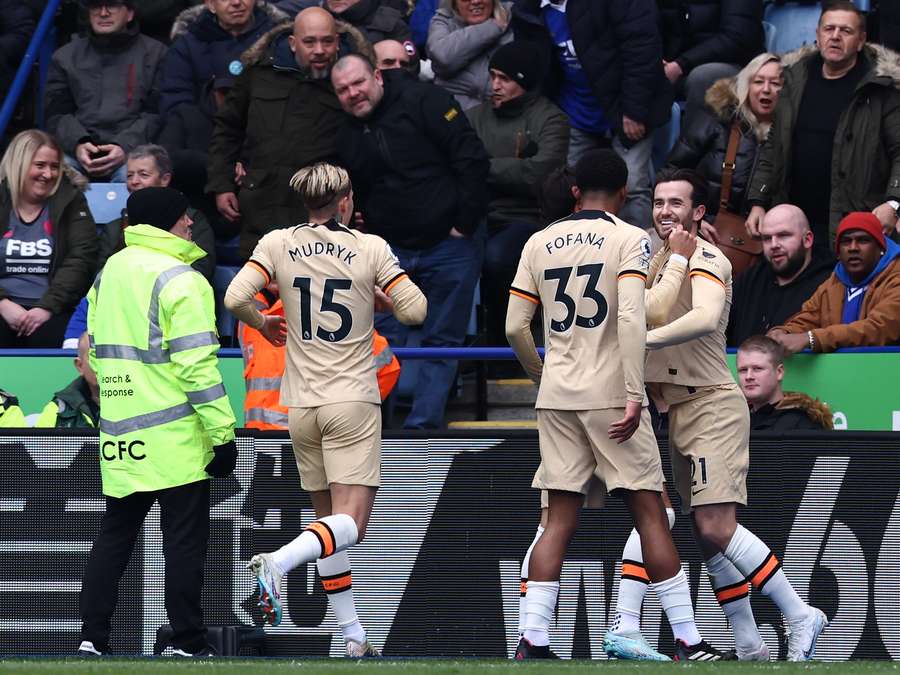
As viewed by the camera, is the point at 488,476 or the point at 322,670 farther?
the point at 488,476

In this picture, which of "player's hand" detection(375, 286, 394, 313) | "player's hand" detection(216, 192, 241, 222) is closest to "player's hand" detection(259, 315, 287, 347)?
"player's hand" detection(375, 286, 394, 313)

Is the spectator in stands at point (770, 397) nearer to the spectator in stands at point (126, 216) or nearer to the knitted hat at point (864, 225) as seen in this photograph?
the knitted hat at point (864, 225)

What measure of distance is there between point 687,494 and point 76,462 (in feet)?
10.1

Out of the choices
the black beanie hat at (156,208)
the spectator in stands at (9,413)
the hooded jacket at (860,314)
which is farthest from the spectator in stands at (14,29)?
the hooded jacket at (860,314)

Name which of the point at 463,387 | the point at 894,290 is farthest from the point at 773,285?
the point at 463,387

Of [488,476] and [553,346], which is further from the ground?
[553,346]

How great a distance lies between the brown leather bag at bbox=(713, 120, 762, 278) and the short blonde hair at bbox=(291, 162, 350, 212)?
333 cm

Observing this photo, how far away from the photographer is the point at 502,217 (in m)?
11.0

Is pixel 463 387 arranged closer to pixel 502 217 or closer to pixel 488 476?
pixel 502 217

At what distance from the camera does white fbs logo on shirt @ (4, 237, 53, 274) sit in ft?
35.1

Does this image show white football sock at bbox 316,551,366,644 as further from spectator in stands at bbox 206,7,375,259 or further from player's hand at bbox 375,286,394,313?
spectator in stands at bbox 206,7,375,259

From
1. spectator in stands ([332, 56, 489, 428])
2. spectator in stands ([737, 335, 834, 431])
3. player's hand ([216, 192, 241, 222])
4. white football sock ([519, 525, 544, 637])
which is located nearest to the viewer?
white football sock ([519, 525, 544, 637])

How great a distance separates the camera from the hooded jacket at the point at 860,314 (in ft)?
29.2

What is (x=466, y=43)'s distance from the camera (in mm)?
11555
